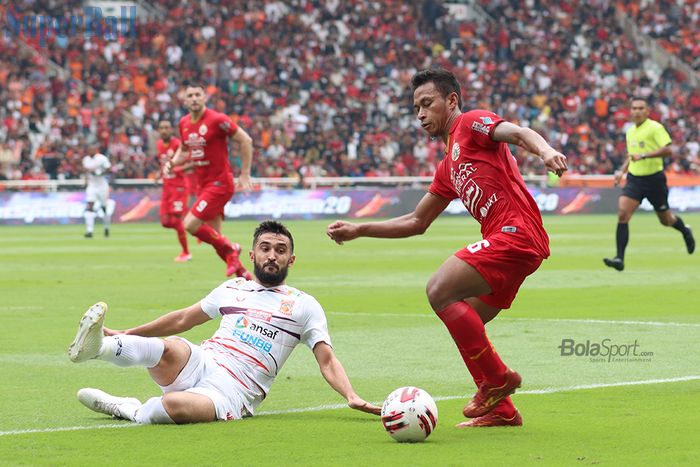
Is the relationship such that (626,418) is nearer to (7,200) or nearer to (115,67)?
(7,200)

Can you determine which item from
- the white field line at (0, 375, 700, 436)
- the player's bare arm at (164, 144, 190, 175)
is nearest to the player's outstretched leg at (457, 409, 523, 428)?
the white field line at (0, 375, 700, 436)

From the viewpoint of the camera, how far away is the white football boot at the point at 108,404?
7.49 meters

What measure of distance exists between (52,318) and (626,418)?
301 inches

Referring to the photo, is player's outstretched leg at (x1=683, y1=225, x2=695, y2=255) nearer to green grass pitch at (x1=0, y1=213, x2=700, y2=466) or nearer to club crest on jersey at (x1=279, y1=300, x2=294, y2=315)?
green grass pitch at (x1=0, y1=213, x2=700, y2=466)

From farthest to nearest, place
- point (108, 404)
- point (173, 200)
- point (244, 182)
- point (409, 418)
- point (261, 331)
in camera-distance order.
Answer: point (173, 200) < point (244, 182) < point (261, 331) < point (108, 404) < point (409, 418)

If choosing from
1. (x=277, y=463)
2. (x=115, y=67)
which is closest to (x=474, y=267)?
(x=277, y=463)

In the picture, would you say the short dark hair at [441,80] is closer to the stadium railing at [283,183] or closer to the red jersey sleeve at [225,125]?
the red jersey sleeve at [225,125]

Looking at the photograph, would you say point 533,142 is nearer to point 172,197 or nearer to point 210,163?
point 210,163

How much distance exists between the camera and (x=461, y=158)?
24.2 ft

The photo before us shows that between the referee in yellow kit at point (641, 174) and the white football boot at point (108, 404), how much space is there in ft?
40.9

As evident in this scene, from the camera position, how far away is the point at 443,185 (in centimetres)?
792

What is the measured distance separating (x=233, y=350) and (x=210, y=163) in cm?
1147

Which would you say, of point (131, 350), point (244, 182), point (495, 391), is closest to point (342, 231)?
point (495, 391)

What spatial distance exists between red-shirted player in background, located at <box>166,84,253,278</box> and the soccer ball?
1128 cm
